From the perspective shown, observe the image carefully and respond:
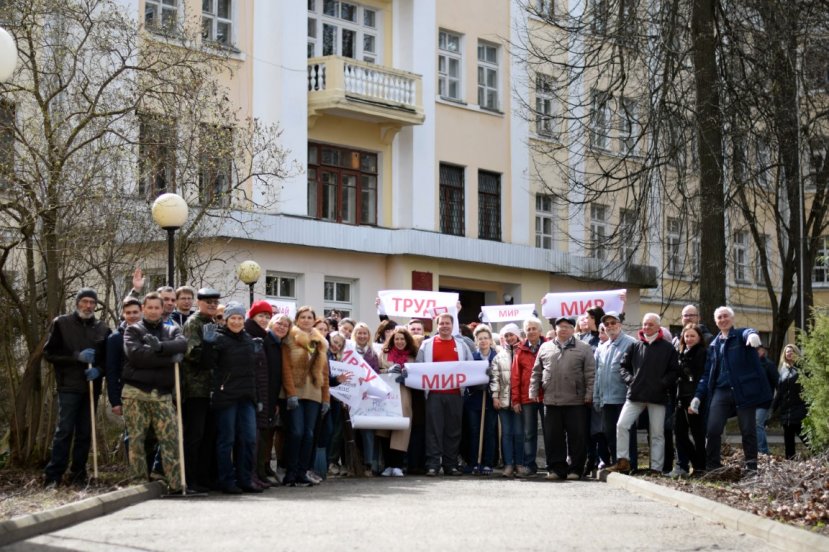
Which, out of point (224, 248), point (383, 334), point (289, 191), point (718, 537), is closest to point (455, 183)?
point (289, 191)

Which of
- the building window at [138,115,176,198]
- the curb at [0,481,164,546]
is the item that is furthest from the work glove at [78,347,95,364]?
the building window at [138,115,176,198]

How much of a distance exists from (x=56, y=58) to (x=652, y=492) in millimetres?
9837

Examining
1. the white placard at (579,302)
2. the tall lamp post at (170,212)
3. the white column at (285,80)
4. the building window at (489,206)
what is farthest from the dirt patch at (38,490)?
the building window at (489,206)

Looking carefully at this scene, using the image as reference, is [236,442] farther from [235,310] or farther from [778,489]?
[778,489]

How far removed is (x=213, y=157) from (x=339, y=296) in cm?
1463

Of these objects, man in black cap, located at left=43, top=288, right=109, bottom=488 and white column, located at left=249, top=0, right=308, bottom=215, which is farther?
white column, located at left=249, top=0, right=308, bottom=215

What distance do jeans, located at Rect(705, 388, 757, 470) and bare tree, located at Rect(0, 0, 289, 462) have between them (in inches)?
301

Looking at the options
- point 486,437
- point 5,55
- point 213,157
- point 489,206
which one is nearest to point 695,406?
point 486,437

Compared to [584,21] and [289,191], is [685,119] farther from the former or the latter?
[289,191]

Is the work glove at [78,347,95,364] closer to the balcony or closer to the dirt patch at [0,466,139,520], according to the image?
the dirt patch at [0,466,139,520]

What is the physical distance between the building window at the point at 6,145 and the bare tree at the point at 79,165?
3 cm

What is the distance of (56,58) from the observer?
69.0 ft

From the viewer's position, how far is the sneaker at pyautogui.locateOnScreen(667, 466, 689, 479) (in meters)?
19.0

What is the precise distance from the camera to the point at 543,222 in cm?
4441
